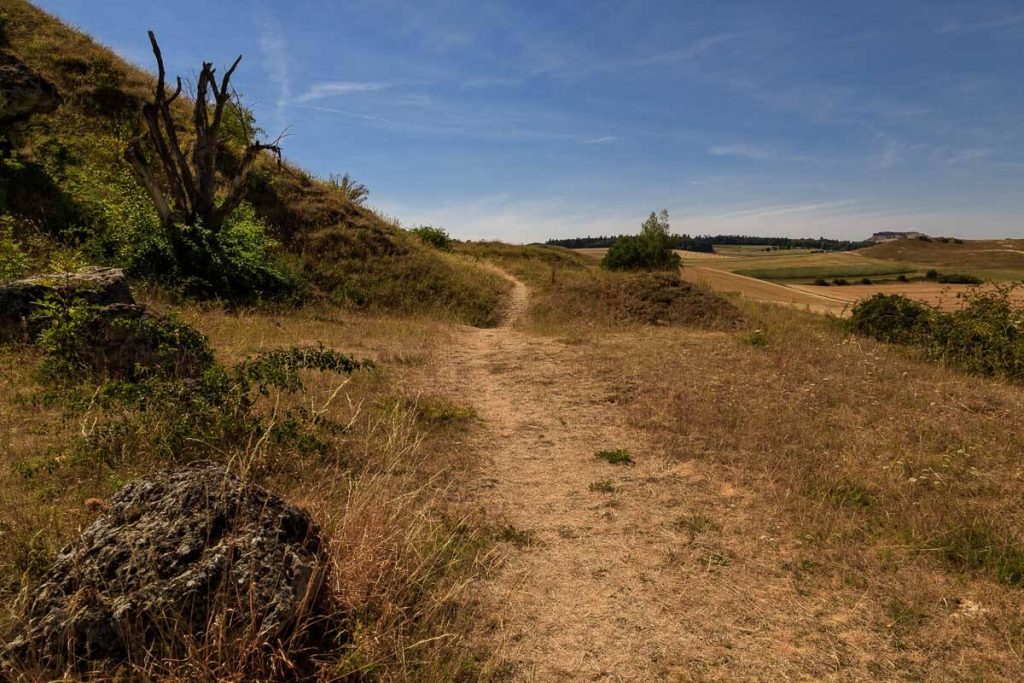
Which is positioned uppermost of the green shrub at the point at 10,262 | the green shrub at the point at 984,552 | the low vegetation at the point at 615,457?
the green shrub at the point at 10,262

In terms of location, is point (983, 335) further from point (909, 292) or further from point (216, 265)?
point (216, 265)

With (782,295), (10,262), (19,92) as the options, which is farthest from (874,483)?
(782,295)

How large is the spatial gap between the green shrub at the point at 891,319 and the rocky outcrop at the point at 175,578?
54.6ft

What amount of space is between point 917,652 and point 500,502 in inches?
142

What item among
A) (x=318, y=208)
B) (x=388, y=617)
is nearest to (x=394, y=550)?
(x=388, y=617)

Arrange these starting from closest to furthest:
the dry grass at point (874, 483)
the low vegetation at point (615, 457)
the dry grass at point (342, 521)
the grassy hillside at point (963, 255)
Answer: the dry grass at point (342, 521) → the dry grass at point (874, 483) → the low vegetation at point (615, 457) → the grassy hillside at point (963, 255)

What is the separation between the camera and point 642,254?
31953 mm

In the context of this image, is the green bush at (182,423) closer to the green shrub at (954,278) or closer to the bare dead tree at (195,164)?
the bare dead tree at (195,164)

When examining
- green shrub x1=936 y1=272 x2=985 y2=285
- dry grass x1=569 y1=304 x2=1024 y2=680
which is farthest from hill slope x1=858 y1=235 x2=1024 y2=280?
dry grass x1=569 y1=304 x2=1024 y2=680

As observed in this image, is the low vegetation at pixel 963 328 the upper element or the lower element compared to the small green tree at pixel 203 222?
lower

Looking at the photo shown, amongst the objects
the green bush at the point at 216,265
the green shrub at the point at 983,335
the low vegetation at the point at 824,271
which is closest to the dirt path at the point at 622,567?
the green shrub at the point at 983,335

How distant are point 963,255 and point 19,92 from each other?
50904mm

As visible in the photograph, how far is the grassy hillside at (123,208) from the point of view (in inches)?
556

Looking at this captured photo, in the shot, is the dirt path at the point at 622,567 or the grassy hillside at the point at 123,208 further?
the grassy hillside at the point at 123,208
